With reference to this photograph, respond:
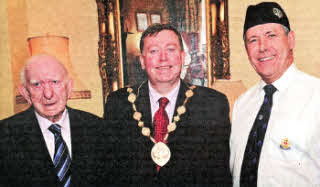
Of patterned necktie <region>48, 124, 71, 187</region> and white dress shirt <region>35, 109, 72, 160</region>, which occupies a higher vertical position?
white dress shirt <region>35, 109, 72, 160</region>

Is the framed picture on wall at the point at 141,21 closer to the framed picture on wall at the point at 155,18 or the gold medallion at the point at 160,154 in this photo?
the framed picture on wall at the point at 155,18

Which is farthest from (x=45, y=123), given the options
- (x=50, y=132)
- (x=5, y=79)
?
(x=5, y=79)

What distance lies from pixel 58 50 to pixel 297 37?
1191 mm

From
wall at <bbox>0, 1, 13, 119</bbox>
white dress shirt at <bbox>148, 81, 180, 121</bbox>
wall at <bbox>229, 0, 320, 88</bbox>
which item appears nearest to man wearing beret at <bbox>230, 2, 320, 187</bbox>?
wall at <bbox>229, 0, 320, 88</bbox>

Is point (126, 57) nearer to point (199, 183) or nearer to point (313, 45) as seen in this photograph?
point (199, 183)

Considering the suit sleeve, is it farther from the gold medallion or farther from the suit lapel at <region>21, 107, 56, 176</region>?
the suit lapel at <region>21, 107, 56, 176</region>

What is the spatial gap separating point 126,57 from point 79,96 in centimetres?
30

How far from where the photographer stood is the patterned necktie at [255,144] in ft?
3.31

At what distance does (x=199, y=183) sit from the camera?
43.9 inches

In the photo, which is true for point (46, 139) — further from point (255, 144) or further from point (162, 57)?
point (255, 144)

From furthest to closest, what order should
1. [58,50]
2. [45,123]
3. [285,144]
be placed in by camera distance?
[58,50] < [45,123] < [285,144]

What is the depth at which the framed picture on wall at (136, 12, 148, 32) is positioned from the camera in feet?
4.02

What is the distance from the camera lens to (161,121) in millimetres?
1140

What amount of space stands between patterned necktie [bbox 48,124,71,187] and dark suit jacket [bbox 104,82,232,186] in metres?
0.21
